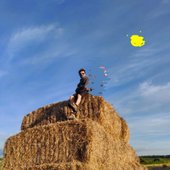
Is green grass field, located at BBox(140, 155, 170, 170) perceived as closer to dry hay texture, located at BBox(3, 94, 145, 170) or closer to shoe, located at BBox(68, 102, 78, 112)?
dry hay texture, located at BBox(3, 94, 145, 170)

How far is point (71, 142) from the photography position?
1090 centimetres

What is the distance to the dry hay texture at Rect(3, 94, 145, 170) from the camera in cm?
1062

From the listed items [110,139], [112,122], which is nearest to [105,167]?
[110,139]

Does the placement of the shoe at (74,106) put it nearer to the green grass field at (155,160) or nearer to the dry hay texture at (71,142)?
the dry hay texture at (71,142)

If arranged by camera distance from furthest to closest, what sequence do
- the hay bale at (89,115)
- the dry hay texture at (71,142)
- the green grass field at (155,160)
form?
1. the green grass field at (155,160)
2. the hay bale at (89,115)
3. the dry hay texture at (71,142)

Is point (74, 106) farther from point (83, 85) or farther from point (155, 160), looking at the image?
point (155, 160)

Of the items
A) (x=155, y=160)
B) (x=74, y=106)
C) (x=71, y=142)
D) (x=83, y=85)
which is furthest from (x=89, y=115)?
(x=155, y=160)

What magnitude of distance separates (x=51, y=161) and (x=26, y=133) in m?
1.52

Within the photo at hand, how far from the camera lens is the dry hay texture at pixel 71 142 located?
34.8 ft

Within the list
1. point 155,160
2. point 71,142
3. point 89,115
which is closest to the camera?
point 71,142

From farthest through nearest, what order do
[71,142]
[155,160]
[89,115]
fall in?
1. [155,160]
2. [89,115]
3. [71,142]

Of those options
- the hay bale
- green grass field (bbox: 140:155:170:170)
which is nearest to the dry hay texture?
the hay bale

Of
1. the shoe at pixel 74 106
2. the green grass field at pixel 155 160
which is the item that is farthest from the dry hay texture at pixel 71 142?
the green grass field at pixel 155 160

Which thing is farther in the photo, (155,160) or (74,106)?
(155,160)
